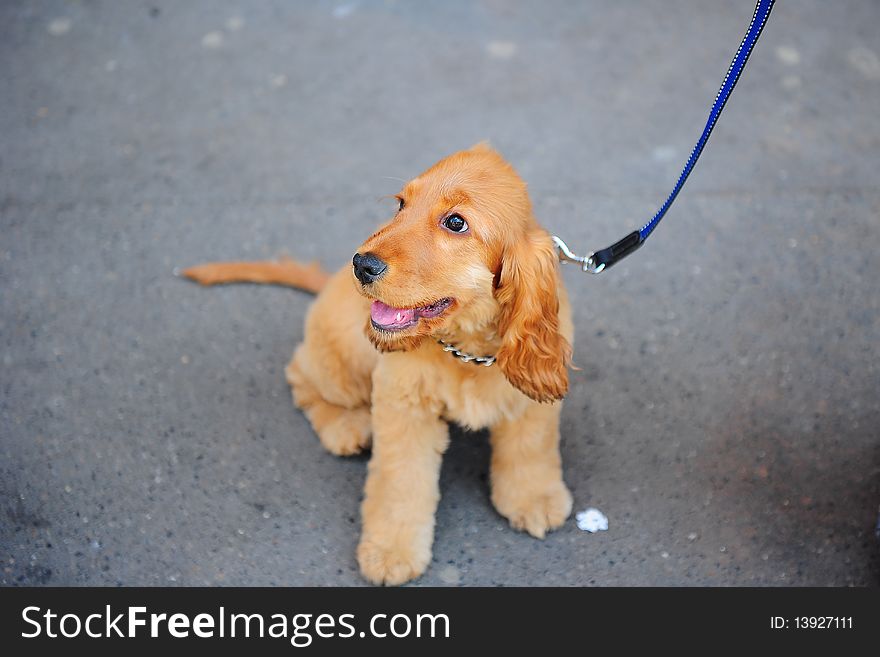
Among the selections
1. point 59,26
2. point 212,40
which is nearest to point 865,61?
point 212,40

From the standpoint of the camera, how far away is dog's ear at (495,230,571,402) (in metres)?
2.38

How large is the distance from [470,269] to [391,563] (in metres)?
1.06

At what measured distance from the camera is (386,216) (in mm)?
4211

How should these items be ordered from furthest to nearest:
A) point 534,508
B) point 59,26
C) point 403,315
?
point 59,26 < point 534,508 < point 403,315

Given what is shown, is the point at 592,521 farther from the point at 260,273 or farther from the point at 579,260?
the point at 260,273

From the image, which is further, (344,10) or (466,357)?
(344,10)

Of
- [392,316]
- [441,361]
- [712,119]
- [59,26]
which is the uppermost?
[712,119]

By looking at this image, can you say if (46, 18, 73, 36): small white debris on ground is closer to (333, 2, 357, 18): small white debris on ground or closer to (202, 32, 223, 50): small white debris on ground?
(202, 32, 223, 50): small white debris on ground

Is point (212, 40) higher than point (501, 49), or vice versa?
point (501, 49)

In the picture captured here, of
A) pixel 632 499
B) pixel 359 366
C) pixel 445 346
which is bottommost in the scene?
pixel 632 499
